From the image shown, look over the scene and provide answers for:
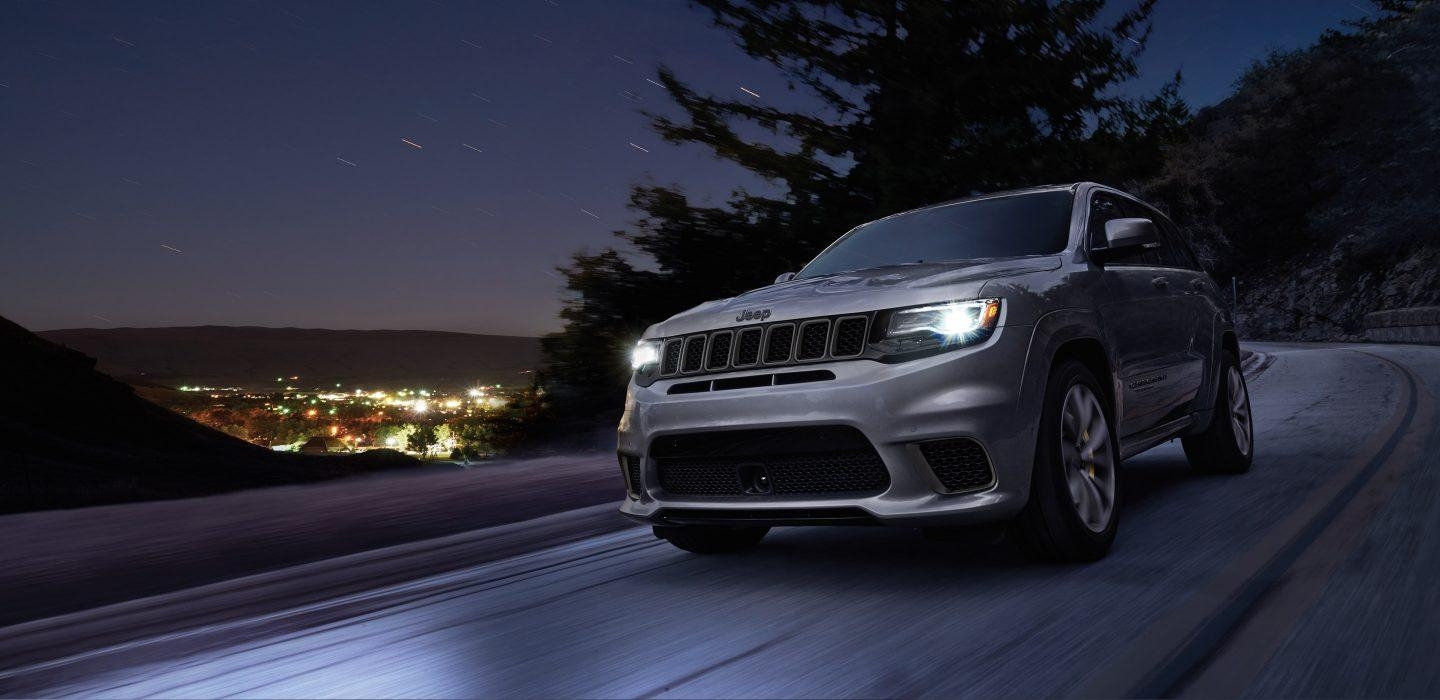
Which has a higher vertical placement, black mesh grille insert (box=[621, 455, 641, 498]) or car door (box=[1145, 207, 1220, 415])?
car door (box=[1145, 207, 1220, 415])

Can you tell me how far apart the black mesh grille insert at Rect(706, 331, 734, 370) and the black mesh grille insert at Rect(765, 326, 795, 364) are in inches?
7.7

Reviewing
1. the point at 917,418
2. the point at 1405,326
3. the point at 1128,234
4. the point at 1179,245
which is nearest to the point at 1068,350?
the point at 1128,234

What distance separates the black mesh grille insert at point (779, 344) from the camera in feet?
14.5

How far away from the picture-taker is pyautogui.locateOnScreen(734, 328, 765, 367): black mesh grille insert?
450cm

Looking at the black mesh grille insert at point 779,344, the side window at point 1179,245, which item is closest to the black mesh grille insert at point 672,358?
the black mesh grille insert at point 779,344

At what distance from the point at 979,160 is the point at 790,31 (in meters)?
2.89

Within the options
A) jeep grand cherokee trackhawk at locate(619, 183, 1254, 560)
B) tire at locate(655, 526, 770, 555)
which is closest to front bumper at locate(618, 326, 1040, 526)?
jeep grand cherokee trackhawk at locate(619, 183, 1254, 560)

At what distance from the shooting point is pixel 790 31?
14.1 meters

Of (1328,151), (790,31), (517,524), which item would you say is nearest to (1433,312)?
(1328,151)

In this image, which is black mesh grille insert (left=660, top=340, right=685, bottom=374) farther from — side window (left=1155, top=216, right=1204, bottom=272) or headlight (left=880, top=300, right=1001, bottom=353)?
side window (left=1155, top=216, right=1204, bottom=272)

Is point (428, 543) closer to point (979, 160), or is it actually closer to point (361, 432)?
point (361, 432)

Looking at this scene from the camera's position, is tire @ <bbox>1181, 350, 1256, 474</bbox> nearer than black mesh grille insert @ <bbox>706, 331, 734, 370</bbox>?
No

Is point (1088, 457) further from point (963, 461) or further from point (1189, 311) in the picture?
point (1189, 311)

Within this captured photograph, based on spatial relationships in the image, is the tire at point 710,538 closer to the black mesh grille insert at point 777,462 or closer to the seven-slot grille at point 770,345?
the black mesh grille insert at point 777,462
